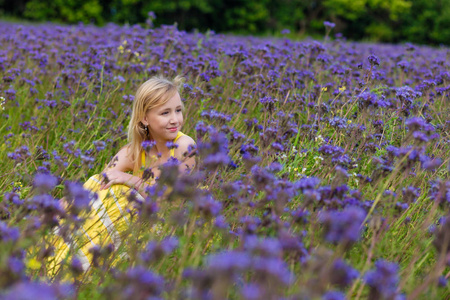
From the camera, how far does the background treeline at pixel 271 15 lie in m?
18.1

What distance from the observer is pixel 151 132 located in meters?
3.84

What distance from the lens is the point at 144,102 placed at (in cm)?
367

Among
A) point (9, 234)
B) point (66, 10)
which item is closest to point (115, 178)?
point (9, 234)

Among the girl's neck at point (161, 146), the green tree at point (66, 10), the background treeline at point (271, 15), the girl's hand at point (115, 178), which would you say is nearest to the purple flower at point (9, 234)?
the girl's hand at point (115, 178)

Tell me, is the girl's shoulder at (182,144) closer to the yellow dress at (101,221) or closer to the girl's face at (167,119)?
the girl's face at (167,119)

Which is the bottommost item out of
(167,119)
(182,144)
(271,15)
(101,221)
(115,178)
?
(101,221)

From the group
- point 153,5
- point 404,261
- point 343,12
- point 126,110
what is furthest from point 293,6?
point 404,261

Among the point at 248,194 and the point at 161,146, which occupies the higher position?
the point at 248,194

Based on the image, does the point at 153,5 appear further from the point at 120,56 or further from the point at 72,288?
the point at 72,288

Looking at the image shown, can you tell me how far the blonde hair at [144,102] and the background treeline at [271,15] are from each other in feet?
46.4

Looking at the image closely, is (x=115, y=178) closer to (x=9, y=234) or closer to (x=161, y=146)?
(x=161, y=146)

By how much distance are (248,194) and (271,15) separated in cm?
1959

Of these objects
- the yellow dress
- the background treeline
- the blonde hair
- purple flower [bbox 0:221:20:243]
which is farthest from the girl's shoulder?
the background treeline

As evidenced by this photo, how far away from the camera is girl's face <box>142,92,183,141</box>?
360 cm
